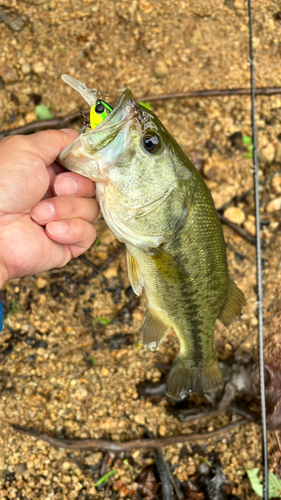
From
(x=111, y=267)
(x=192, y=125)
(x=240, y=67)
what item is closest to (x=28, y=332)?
(x=111, y=267)

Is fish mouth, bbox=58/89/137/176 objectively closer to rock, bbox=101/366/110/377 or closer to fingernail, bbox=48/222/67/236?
fingernail, bbox=48/222/67/236

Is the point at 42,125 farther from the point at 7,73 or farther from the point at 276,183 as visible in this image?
the point at 276,183

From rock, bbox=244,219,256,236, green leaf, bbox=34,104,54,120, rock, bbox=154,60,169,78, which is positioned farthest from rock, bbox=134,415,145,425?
rock, bbox=154,60,169,78

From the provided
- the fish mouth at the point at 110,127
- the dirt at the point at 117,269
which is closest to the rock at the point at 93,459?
the dirt at the point at 117,269

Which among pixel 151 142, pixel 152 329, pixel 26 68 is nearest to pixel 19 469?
pixel 152 329

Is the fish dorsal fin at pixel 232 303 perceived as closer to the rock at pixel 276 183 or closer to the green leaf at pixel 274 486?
the rock at pixel 276 183

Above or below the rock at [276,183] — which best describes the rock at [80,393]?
below

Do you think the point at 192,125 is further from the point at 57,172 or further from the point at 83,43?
the point at 57,172
